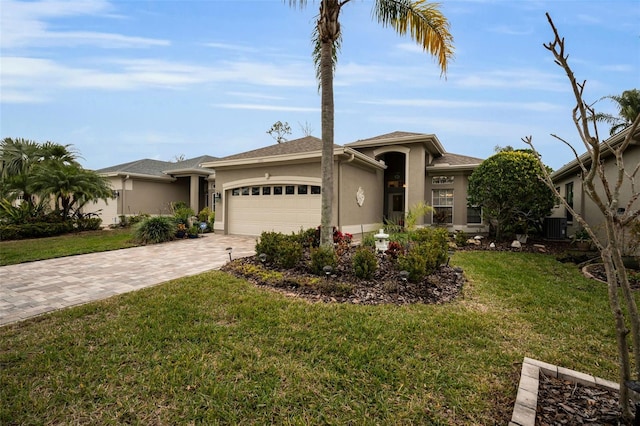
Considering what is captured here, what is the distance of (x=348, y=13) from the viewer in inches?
270

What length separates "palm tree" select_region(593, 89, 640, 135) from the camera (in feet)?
62.2

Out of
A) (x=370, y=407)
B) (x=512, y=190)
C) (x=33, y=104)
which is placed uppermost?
(x=33, y=104)

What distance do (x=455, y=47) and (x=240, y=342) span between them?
8.11 m

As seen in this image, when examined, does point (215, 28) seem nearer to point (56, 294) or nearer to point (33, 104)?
point (33, 104)

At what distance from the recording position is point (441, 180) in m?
14.3

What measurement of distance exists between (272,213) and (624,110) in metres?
24.3

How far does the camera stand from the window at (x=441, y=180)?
46.2 ft

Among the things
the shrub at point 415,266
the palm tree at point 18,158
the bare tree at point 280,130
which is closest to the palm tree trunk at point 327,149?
the shrub at point 415,266

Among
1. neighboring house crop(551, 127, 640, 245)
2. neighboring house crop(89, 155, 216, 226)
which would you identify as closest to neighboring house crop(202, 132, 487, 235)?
neighboring house crop(551, 127, 640, 245)

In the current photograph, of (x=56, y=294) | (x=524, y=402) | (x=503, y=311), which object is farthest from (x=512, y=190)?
(x=56, y=294)

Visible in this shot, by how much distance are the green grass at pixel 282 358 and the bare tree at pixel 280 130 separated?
26818 millimetres

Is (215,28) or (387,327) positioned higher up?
(215,28)

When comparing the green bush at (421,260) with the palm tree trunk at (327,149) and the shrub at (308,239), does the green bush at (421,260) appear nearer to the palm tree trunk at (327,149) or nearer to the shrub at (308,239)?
the palm tree trunk at (327,149)

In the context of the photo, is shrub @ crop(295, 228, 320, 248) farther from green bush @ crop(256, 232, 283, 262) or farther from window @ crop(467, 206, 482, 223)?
window @ crop(467, 206, 482, 223)
